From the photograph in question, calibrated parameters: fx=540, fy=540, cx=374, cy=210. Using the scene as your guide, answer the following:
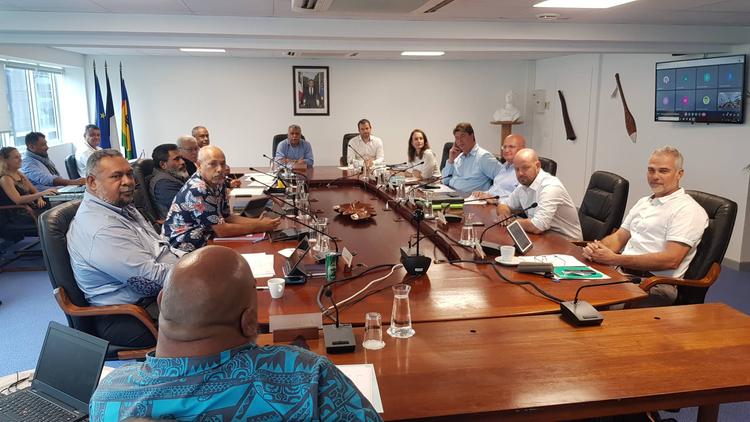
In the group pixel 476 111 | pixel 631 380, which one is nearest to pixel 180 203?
pixel 631 380

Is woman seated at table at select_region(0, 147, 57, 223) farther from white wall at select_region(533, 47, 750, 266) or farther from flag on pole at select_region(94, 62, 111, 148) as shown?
white wall at select_region(533, 47, 750, 266)

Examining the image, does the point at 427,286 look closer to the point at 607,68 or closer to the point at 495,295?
the point at 495,295

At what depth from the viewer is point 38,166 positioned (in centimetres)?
566

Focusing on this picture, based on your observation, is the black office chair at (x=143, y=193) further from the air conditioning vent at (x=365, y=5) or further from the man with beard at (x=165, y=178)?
the air conditioning vent at (x=365, y=5)

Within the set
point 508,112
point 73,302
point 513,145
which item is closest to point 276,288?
point 73,302

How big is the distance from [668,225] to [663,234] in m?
0.07

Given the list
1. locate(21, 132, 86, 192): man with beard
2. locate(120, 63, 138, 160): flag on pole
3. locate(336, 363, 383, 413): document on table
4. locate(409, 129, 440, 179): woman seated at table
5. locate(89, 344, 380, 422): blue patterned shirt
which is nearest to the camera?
locate(89, 344, 380, 422): blue patterned shirt

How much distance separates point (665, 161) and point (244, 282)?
260cm

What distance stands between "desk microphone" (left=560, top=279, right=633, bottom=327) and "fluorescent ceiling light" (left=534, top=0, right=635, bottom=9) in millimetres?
2636

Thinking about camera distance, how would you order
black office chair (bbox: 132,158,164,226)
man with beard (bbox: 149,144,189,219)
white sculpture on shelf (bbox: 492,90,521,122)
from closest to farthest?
man with beard (bbox: 149,144,189,219) → black office chair (bbox: 132,158,164,226) → white sculpture on shelf (bbox: 492,90,521,122)

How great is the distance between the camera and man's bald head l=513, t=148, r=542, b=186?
3576mm

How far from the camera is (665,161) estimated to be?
286cm

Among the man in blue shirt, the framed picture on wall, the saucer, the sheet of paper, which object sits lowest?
the saucer

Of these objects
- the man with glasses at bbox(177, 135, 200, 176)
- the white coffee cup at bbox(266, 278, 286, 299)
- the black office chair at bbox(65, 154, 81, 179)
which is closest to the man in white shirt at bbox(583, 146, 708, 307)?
the white coffee cup at bbox(266, 278, 286, 299)
